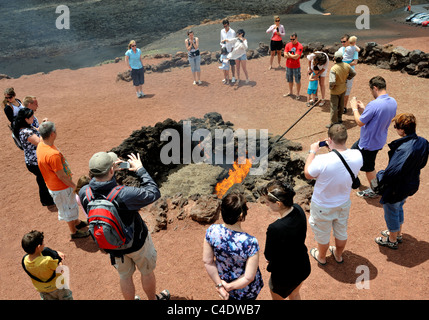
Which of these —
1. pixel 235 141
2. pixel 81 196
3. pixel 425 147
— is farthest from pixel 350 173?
pixel 235 141

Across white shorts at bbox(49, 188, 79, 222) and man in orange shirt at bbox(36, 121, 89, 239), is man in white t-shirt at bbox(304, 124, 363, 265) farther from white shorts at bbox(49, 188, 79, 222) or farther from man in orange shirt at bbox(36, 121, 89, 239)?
white shorts at bbox(49, 188, 79, 222)

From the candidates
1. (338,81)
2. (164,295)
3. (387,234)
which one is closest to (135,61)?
(338,81)

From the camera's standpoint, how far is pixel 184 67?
15.5m

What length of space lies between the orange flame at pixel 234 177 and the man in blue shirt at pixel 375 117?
2.54 meters

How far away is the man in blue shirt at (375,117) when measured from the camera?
557 centimetres

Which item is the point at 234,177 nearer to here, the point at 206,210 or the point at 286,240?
the point at 206,210

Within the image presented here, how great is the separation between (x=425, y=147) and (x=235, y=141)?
4529 millimetres

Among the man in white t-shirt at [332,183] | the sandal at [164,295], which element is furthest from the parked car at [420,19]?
the sandal at [164,295]

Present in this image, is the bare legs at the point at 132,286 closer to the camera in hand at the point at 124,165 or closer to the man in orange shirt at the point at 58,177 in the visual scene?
the camera in hand at the point at 124,165

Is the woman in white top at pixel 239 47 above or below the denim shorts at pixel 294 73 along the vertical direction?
above

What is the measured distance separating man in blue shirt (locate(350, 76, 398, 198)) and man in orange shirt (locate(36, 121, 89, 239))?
4719mm

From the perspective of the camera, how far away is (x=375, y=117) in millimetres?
5633

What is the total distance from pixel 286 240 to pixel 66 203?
13.1 feet

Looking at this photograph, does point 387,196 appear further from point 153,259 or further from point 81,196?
point 81,196
